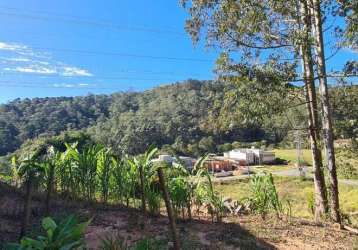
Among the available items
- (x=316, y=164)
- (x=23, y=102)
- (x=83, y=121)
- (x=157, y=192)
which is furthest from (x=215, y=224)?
(x=23, y=102)

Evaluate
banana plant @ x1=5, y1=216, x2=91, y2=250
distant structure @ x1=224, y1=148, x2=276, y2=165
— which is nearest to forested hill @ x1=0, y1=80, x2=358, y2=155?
distant structure @ x1=224, y1=148, x2=276, y2=165

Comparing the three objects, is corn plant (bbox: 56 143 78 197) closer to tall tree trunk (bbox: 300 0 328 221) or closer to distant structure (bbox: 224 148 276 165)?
tall tree trunk (bbox: 300 0 328 221)

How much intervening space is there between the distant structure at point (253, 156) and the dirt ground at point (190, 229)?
42.6m

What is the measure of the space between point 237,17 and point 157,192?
4.33 meters

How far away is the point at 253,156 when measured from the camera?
165 ft

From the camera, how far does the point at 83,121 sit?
220 ft

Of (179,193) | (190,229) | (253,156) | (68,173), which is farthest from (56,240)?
(253,156)

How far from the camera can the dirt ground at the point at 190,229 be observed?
5.08m

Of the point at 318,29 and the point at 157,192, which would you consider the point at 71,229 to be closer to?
the point at 157,192

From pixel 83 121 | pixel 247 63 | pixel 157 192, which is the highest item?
pixel 83 121

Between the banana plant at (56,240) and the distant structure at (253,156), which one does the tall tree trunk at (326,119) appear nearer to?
the banana plant at (56,240)

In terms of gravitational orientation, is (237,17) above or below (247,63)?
above

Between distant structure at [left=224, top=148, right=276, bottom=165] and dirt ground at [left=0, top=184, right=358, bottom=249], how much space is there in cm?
4257

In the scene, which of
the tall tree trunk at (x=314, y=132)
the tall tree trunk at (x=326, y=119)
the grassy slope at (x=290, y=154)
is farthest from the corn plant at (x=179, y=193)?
the grassy slope at (x=290, y=154)
